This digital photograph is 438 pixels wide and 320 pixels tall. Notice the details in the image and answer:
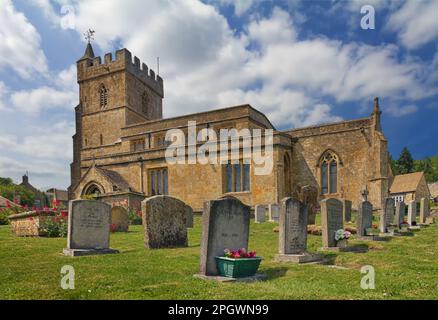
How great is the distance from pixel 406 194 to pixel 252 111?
71.7ft

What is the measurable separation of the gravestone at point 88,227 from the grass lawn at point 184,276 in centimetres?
63

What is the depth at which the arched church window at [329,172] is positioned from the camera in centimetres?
2892

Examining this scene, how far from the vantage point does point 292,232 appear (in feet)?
34.0

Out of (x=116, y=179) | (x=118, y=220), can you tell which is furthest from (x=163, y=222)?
(x=116, y=179)

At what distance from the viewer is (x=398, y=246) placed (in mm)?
13062

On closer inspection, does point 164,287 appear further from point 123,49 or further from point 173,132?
point 123,49

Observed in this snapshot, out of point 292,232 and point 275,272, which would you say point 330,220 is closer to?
point 292,232

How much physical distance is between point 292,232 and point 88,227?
591cm

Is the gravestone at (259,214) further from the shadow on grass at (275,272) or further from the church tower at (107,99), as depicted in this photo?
the church tower at (107,99)

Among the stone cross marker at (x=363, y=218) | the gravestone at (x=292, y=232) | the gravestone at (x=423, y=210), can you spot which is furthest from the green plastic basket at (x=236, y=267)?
the gravestone at (x=423, y=210)

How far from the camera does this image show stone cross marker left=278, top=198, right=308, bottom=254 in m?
10.3

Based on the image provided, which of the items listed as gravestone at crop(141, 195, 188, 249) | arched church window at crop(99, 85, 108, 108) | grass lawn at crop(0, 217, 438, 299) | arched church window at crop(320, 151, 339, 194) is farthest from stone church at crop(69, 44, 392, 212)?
grass lawn at crop(0, 217, 438, 299)

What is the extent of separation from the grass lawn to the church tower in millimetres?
32794
